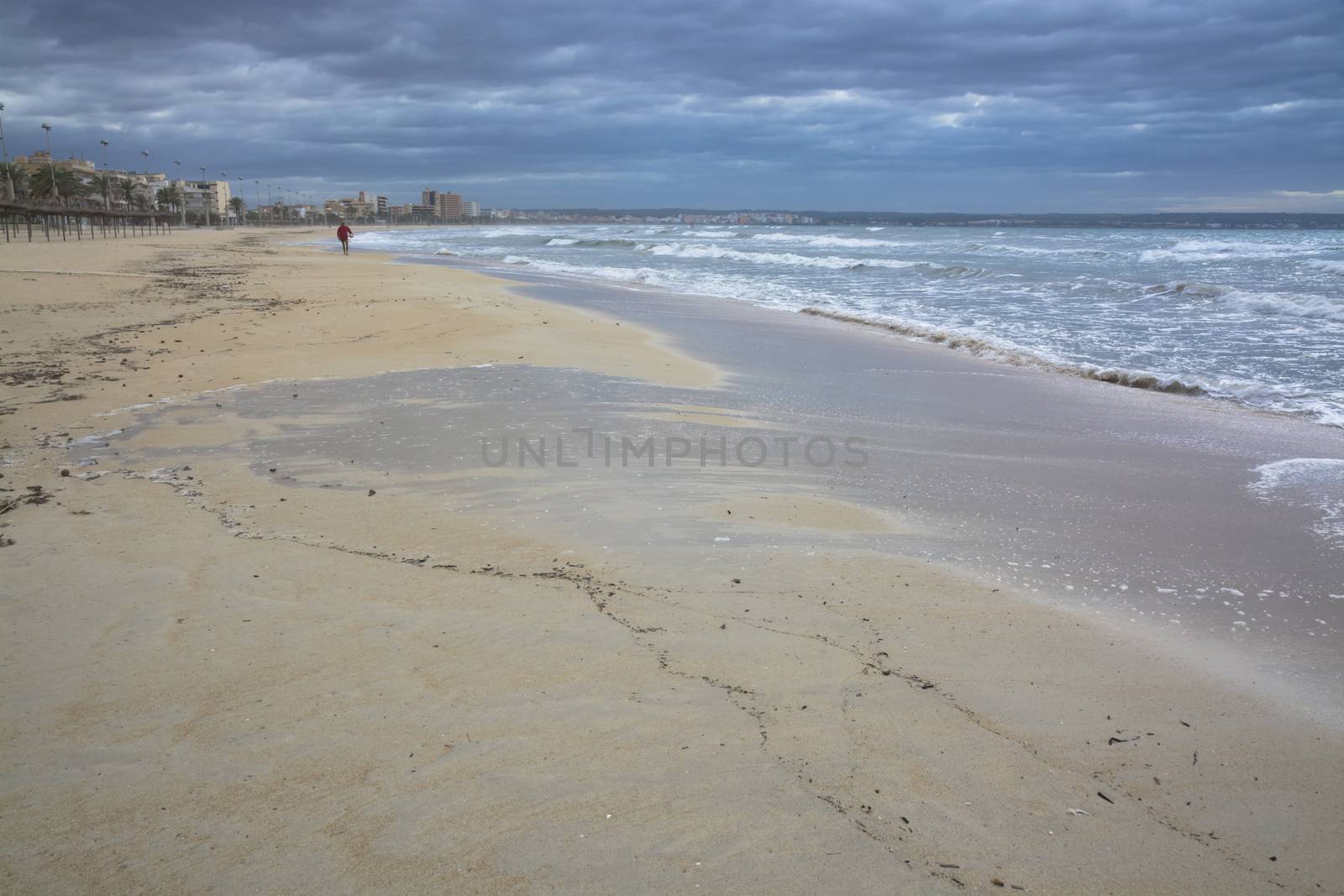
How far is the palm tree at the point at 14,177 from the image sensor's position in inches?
2313

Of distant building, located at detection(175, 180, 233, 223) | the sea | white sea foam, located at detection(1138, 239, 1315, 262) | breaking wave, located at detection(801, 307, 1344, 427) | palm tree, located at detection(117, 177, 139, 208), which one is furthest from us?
distant building, located at detection(175, 180, 233, 223)

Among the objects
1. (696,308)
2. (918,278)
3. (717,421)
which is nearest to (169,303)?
(696,308)

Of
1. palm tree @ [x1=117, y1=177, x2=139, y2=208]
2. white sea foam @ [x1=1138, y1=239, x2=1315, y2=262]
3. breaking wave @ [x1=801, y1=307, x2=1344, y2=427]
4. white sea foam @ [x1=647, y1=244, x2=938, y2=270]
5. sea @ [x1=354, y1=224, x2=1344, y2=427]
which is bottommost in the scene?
breaking wave @ [x1=801, y1=307, x2=1344, y2=427]

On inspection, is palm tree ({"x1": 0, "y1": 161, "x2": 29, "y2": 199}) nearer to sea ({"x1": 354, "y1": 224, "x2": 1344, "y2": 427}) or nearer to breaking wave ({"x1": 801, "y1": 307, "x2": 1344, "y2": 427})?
sea ({"x1": 354, "y1": 224, "x2": 1344, "y2": 427})

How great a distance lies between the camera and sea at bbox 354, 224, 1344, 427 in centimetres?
1042

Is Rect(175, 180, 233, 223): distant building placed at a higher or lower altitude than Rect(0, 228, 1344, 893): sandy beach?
higher

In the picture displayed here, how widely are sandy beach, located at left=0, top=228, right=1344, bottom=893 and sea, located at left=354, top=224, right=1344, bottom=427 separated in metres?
6.11

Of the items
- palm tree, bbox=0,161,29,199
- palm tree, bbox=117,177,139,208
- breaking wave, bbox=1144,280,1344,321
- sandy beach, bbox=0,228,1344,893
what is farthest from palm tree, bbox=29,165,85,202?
sandy beach, bbox=0,228,1344,893

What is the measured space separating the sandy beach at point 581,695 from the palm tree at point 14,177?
67.7m

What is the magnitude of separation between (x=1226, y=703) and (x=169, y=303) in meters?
16.5

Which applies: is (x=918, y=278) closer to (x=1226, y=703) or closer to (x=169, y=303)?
(x=169, y=303)

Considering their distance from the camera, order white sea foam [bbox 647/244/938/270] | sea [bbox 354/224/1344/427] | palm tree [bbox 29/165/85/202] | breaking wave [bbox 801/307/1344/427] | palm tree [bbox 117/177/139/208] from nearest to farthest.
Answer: breaking wave [bbox 801/307/1344/427] < sea [bbox 354/224/1344/427] < white sea foam [bbox 647/244/938/270] < palm tree [bbox 29/165/85/202] < palm tree [bbox 117/177/139/208]

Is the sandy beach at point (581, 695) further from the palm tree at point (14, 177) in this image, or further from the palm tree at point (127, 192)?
the palm tree at point (127, 192)

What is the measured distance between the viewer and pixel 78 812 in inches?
91.0
